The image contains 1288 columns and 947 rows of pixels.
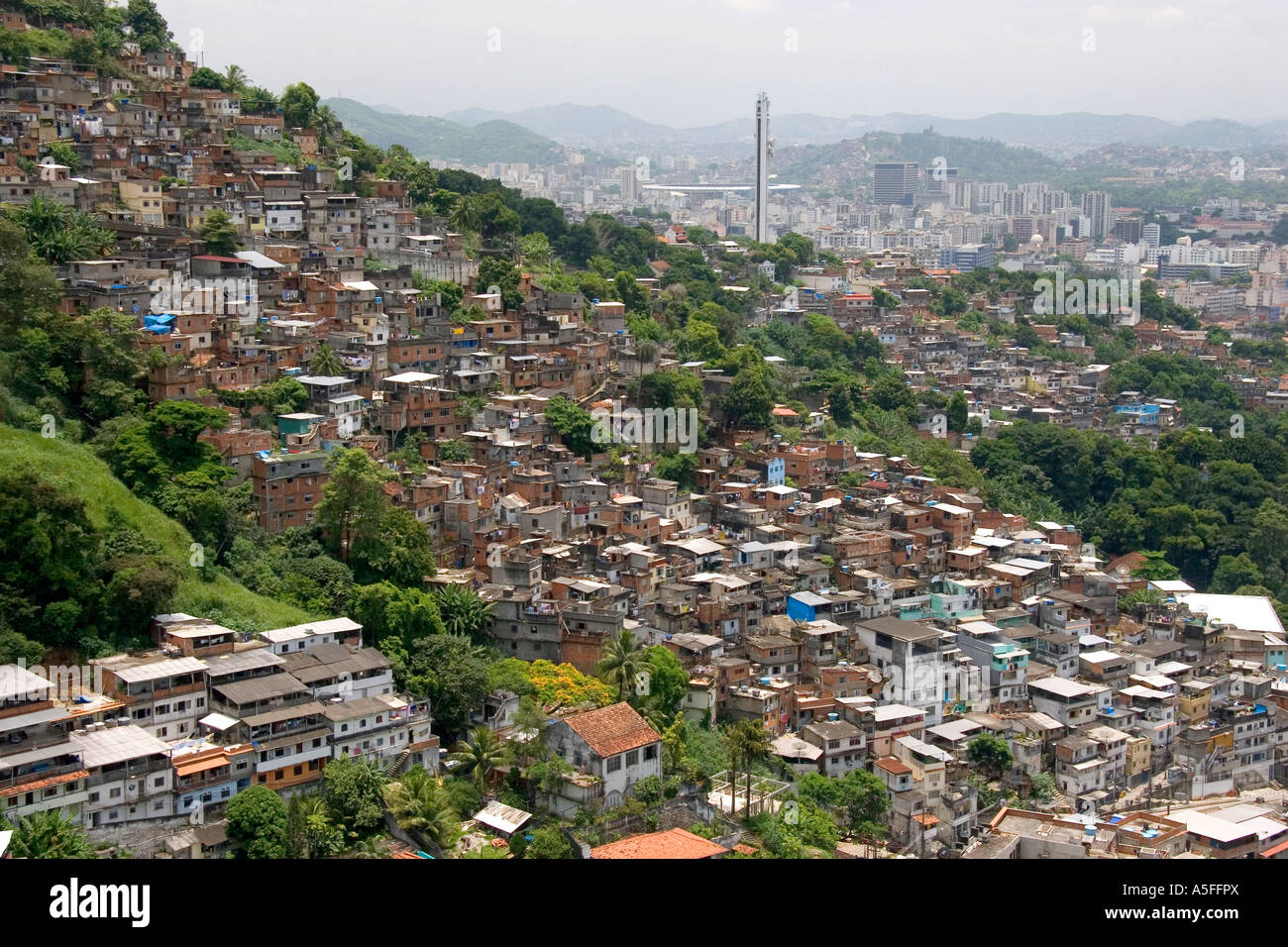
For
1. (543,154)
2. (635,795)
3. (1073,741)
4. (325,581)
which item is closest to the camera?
(635,795)

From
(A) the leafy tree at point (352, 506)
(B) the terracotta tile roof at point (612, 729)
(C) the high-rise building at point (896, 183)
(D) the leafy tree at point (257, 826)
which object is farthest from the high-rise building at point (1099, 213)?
(D) the leafy tree at point (257, 826)

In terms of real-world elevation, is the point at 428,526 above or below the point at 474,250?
below

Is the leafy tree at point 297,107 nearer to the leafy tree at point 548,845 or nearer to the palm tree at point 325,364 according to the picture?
the palm tree at point 325,364

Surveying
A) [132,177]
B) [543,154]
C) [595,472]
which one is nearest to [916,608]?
[595,472]

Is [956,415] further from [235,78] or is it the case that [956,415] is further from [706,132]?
[706,132]
